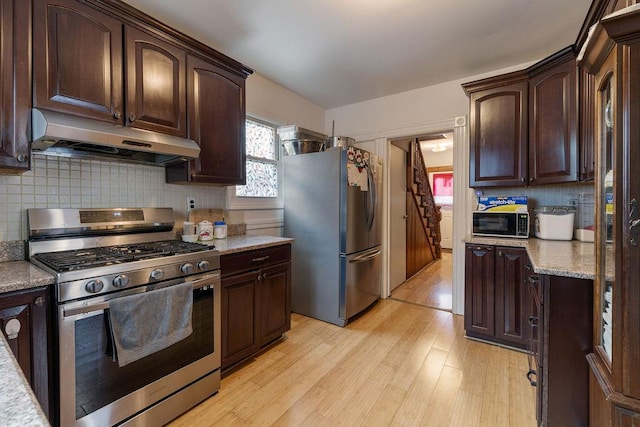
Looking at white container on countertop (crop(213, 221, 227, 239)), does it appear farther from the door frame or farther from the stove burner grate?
the door frame

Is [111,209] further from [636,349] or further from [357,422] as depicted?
[636,349]

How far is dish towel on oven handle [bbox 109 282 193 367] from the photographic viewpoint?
1380 millimetres

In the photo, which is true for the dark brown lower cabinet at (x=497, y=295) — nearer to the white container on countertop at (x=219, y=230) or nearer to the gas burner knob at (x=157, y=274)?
the white container on countertop at (x=219, y=230)

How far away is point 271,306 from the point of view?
93.1 inches

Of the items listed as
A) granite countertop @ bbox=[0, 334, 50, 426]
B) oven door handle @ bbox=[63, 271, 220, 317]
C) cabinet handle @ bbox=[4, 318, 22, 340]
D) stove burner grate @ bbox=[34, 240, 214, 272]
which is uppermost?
stove burner grate @ bbox=[34, 240, 214, 272]

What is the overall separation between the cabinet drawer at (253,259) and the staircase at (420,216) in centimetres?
262

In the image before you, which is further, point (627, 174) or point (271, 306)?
point (271, 306)

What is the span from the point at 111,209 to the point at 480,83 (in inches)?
126

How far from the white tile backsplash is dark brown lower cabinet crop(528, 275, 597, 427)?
2492 millimetres

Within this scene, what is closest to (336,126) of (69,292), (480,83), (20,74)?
(480,83)

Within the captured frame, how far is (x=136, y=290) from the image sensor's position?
1.47 meters

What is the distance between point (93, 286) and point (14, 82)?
3.35 ft

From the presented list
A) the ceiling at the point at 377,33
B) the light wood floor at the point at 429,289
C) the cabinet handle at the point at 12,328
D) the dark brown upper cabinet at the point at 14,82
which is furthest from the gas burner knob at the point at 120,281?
the light wood floor at the point at 429,289

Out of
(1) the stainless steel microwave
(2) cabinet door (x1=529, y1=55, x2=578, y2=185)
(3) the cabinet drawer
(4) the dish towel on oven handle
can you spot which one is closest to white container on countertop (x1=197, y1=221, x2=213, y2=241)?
(3) the cabinet drawer
